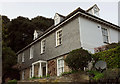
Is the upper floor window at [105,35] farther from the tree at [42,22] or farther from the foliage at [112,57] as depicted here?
the tree at [42,22]

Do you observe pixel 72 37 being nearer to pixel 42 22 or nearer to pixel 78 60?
pixel 78 60

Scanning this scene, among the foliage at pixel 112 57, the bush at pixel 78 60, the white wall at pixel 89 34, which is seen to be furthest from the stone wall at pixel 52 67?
the foliage at pixel 112 57

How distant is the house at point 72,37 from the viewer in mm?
12625

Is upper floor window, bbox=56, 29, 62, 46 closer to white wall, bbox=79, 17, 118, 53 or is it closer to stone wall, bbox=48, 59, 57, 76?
stone wall, bbox=48, 59, 57, 76

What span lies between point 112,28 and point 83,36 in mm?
4741

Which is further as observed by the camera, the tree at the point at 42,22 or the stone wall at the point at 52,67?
the tree at the point at 42,22

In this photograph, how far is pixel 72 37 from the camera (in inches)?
515

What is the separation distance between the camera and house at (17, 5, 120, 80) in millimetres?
12625

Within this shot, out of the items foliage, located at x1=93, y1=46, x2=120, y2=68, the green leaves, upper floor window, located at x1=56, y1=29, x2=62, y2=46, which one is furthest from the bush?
upper floor window, located at x1=56, y1=29, x2=62, y2=46

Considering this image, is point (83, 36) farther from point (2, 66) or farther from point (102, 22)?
point (2, 66)

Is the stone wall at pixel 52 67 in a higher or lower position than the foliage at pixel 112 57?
lower

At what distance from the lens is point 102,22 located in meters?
14.1

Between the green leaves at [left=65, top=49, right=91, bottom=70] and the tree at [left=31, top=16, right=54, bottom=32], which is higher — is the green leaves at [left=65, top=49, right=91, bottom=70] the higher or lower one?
the lower one

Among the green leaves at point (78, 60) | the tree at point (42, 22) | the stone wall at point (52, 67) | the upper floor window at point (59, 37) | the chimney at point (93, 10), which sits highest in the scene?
the tree at point (42, 22)
